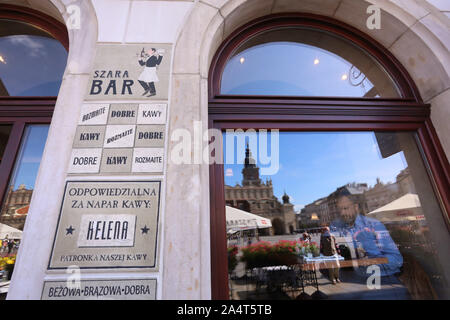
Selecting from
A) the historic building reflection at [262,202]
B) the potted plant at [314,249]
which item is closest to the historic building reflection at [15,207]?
the historic building reflection at [262,202]

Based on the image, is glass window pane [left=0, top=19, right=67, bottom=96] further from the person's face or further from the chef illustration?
the person's face

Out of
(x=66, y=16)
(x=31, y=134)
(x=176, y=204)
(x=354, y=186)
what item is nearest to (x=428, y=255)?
(x=354, y=186)

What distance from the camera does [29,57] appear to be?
2.74 metres

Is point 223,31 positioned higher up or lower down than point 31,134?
higher up

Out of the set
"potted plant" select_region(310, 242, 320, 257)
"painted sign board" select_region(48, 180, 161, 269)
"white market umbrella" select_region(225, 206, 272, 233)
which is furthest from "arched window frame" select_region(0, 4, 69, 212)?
"potted plant" select_region(310, 242, 320, 257)

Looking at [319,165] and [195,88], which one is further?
[319,165]

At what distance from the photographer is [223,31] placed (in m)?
2.47

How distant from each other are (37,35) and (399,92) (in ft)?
15.6

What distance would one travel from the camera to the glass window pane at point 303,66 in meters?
2.72

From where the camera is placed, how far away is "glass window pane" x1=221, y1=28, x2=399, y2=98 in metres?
2.72

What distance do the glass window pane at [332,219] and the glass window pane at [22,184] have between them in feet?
6.68

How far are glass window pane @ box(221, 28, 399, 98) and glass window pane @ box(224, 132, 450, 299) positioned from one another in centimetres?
66

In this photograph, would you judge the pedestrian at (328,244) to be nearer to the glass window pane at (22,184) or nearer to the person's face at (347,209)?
the person's face at (347,209)

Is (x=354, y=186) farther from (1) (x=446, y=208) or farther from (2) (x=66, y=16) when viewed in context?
(2) (x=66, y=16)
